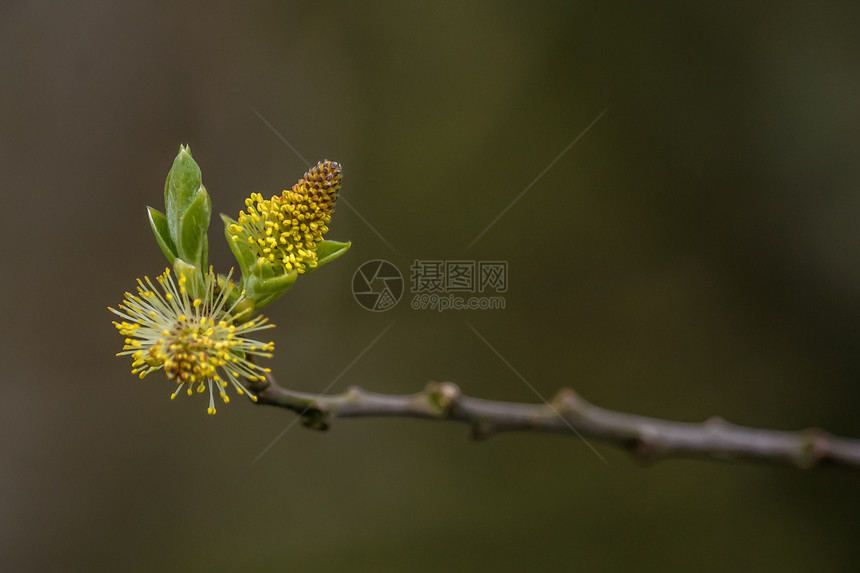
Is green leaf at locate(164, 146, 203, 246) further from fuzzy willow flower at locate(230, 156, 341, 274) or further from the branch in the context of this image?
the branch

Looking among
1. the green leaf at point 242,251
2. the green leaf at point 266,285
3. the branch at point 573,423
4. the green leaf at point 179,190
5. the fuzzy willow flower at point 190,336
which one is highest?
the green leaf at point 179,190

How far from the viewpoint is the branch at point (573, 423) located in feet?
1.60

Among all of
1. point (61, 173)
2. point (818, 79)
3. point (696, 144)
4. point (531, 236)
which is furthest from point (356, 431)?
point (818, 79)

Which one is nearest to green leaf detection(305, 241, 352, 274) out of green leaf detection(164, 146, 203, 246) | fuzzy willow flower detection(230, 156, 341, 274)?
fuzzy willow flower detection(230, 156, 341, 274)

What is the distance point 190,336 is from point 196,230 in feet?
0.28

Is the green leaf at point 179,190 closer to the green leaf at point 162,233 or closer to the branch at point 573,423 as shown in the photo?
the green leaf at point 162,233

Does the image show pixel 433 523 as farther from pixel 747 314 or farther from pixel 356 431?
pixel 747 314

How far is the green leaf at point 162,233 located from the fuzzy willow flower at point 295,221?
49 millimetres

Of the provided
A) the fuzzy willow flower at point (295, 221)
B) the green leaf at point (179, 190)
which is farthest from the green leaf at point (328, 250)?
the green leaf at point (179, 190)

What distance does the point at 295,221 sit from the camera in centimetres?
48

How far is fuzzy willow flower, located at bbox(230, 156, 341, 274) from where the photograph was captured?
47 cm

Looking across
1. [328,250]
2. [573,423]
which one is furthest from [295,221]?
[573,423]

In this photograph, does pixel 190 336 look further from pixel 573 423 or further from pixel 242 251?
pixel 573 423

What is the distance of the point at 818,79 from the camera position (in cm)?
110
